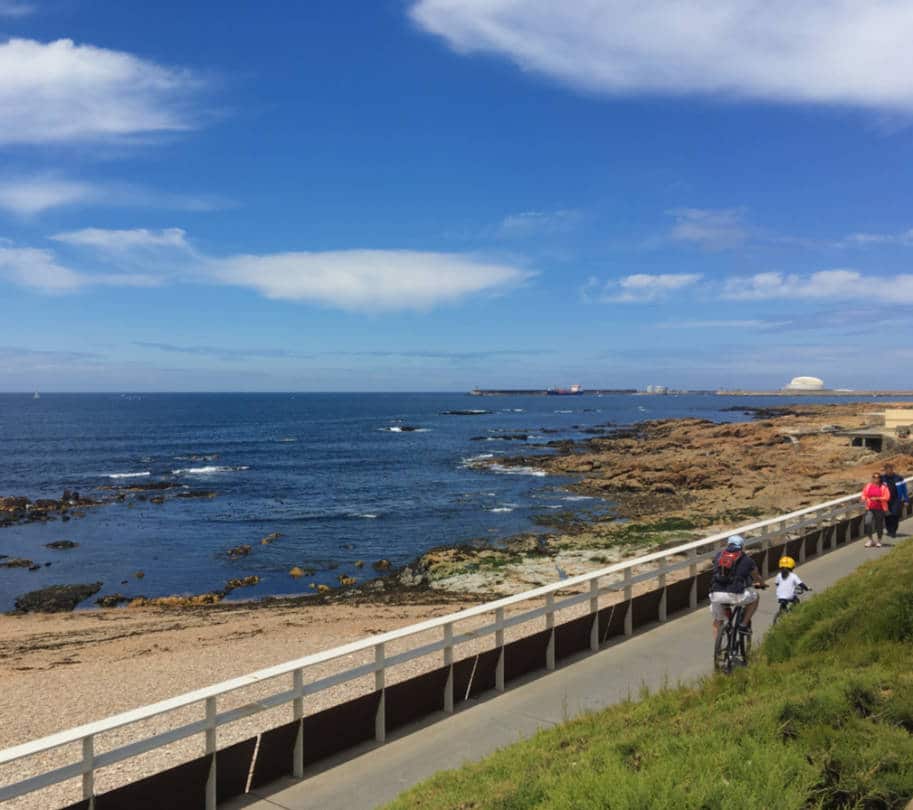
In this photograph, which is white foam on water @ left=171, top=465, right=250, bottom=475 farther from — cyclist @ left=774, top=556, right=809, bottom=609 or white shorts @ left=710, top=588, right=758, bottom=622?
white shorts @ left=710, top=588, right=758, bottom=622

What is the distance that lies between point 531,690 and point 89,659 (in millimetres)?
11142

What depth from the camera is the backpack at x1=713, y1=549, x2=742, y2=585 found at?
8734 millimetres

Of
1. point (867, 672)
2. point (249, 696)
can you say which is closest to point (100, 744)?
point (249, 696)

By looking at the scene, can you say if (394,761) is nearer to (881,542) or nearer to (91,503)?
(881,542)

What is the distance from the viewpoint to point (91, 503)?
47344 mm

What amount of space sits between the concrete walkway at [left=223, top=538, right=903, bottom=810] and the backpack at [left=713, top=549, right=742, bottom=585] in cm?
99

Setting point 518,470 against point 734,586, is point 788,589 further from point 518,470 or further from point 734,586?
point 518,470

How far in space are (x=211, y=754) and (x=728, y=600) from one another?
546 centimetres

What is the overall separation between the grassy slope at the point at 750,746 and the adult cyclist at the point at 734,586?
36.0 inches

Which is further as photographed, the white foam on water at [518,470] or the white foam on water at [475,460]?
the white foam on water at [475,460]

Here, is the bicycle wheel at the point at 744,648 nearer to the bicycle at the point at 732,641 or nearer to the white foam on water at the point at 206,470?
the bicycle at the point at 732,641

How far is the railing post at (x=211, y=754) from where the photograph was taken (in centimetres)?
562

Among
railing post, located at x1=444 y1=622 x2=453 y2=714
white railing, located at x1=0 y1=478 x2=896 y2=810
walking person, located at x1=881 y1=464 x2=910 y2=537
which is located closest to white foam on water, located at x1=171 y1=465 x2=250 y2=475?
walking person, located at x1=881 y1=464 x2=910 y2=537

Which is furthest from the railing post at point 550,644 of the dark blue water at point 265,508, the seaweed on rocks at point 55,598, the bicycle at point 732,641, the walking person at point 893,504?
the seaweed on rocks at point 55,598
